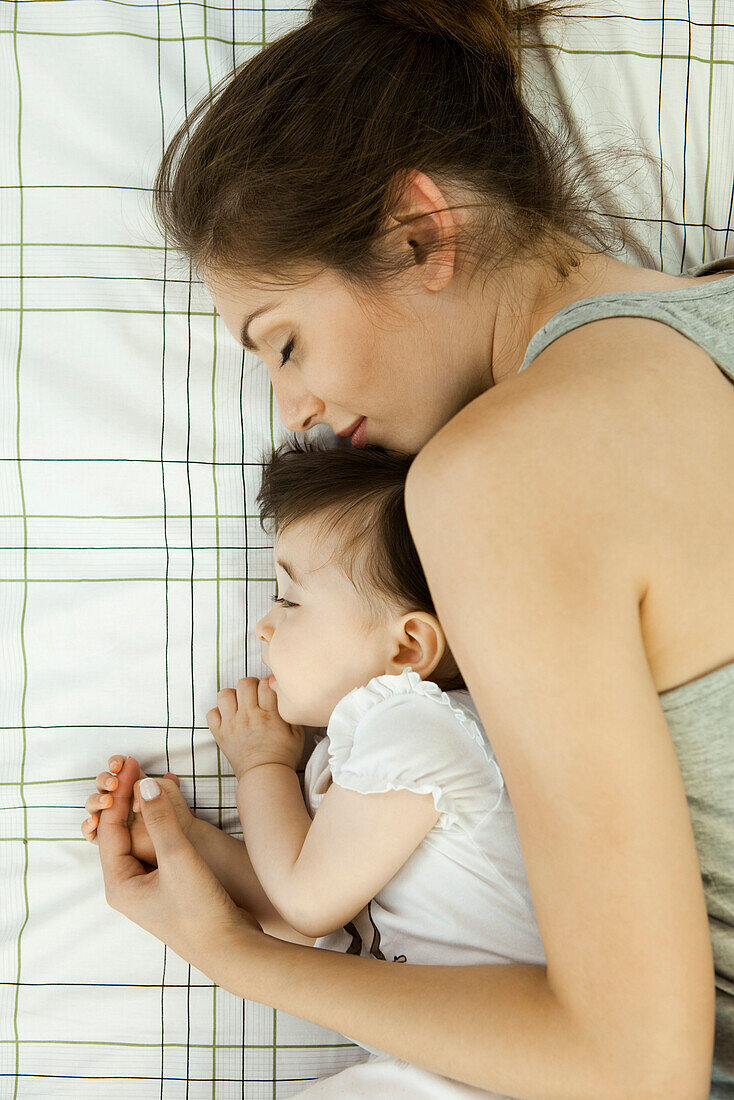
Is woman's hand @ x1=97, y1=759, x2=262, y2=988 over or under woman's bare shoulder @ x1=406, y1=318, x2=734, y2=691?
under

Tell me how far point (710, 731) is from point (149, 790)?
71 centimetres

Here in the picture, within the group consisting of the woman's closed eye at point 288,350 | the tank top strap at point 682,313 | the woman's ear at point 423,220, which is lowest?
the woman's closed eye at point 288,350

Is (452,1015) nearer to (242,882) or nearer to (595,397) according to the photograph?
(242,882)

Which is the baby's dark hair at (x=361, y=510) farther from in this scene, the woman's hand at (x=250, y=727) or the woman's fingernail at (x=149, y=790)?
the woman's fingernail at (x=149, y=790)

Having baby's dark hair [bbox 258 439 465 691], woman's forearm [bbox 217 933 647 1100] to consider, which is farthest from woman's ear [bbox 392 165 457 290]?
woman's forearm [bbox 217 933 647 1100]

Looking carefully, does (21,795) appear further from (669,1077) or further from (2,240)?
(669,1077)

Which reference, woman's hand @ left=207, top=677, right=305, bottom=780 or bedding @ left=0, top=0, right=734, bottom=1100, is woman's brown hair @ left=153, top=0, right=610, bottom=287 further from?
woman's hand @ left=207, top=677, right=305, bottom=780

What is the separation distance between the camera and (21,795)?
117 centimetres

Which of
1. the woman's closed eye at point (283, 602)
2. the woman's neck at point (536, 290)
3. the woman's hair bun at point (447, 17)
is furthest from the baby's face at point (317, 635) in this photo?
the woman's hair bun at point (447, 17)

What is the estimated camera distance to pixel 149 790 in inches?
44.1

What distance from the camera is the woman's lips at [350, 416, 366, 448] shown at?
1062 mm

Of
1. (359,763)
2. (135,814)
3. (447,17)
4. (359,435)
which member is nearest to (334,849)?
(359,763)

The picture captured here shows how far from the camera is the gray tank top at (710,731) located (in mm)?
717

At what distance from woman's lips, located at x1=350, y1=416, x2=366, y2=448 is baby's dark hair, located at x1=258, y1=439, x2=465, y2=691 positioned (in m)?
0.03
